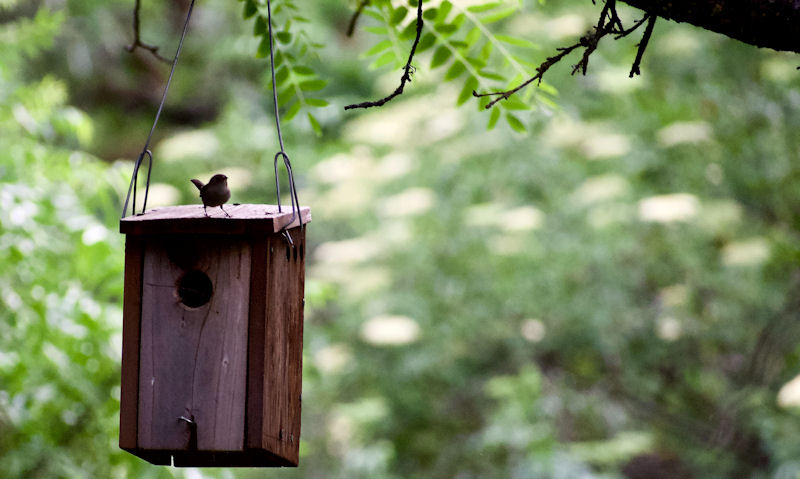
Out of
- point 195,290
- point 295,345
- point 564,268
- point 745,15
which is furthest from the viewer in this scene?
point 564,268

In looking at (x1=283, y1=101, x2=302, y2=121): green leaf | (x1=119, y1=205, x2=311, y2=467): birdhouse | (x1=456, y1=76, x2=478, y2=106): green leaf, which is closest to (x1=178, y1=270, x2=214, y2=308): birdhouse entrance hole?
(x1=119, y1=205, x2=311, y2=467): birdhouse

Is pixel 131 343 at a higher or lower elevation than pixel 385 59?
lower

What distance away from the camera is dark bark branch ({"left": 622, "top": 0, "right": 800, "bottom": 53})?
0.97 meters

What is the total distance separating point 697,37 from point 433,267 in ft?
6.59

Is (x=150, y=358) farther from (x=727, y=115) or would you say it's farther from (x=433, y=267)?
(x=727, y=115)

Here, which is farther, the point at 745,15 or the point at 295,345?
the point at 295,345

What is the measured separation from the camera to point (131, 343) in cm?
120

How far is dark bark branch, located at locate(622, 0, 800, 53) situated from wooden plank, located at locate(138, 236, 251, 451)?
659 millimetres

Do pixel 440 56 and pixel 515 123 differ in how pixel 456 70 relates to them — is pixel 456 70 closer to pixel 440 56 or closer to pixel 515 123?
pixel 440 56

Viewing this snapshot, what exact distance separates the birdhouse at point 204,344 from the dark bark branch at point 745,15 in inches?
23.0

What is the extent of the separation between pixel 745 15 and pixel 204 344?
841mm

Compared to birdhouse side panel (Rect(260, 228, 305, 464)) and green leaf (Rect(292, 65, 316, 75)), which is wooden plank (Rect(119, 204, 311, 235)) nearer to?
birdhouse side panel (Rect(260, 228, 305, 464))

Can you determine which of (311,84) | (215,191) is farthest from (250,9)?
(215,191)

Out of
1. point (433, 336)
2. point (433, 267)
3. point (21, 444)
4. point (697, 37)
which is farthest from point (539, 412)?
point (21, 444)
